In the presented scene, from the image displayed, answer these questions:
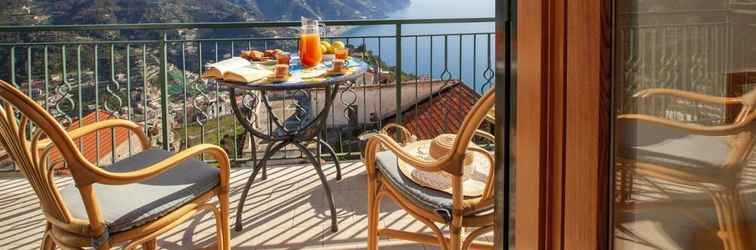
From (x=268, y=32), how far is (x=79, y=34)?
1.18 metres

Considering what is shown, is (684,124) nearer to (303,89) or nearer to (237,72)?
(237,72)

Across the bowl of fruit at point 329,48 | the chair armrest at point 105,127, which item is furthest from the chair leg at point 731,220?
the bowl of fruit at point 329,48

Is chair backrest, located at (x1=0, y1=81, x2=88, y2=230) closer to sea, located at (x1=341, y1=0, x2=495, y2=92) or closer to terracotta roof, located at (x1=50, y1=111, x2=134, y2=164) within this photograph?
terracotta roof, located at (x1=50, y1=111, x2=134, y2=164)

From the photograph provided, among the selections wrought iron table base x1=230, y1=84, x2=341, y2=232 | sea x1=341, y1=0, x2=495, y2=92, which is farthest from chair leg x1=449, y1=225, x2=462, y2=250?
sea x1=341, y1=0, x2=495, y2=92

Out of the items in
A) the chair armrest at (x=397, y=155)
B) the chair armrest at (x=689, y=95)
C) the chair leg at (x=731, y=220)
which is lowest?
the chair armrest at (x=397, y=155)

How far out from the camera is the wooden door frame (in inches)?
28.1

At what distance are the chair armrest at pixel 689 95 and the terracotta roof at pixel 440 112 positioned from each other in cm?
348

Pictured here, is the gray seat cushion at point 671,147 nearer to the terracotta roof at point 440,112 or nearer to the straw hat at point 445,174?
the straw hat at point 445,174

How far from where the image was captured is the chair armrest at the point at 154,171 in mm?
1718

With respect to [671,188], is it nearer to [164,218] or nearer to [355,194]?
[164,218]

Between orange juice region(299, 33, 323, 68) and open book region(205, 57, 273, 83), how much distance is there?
211mm

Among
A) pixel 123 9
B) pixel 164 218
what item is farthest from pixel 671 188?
pixel 123 9

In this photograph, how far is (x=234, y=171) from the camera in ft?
13.0

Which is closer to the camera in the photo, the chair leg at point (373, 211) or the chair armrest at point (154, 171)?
the chair armrest at point (154, 171)
